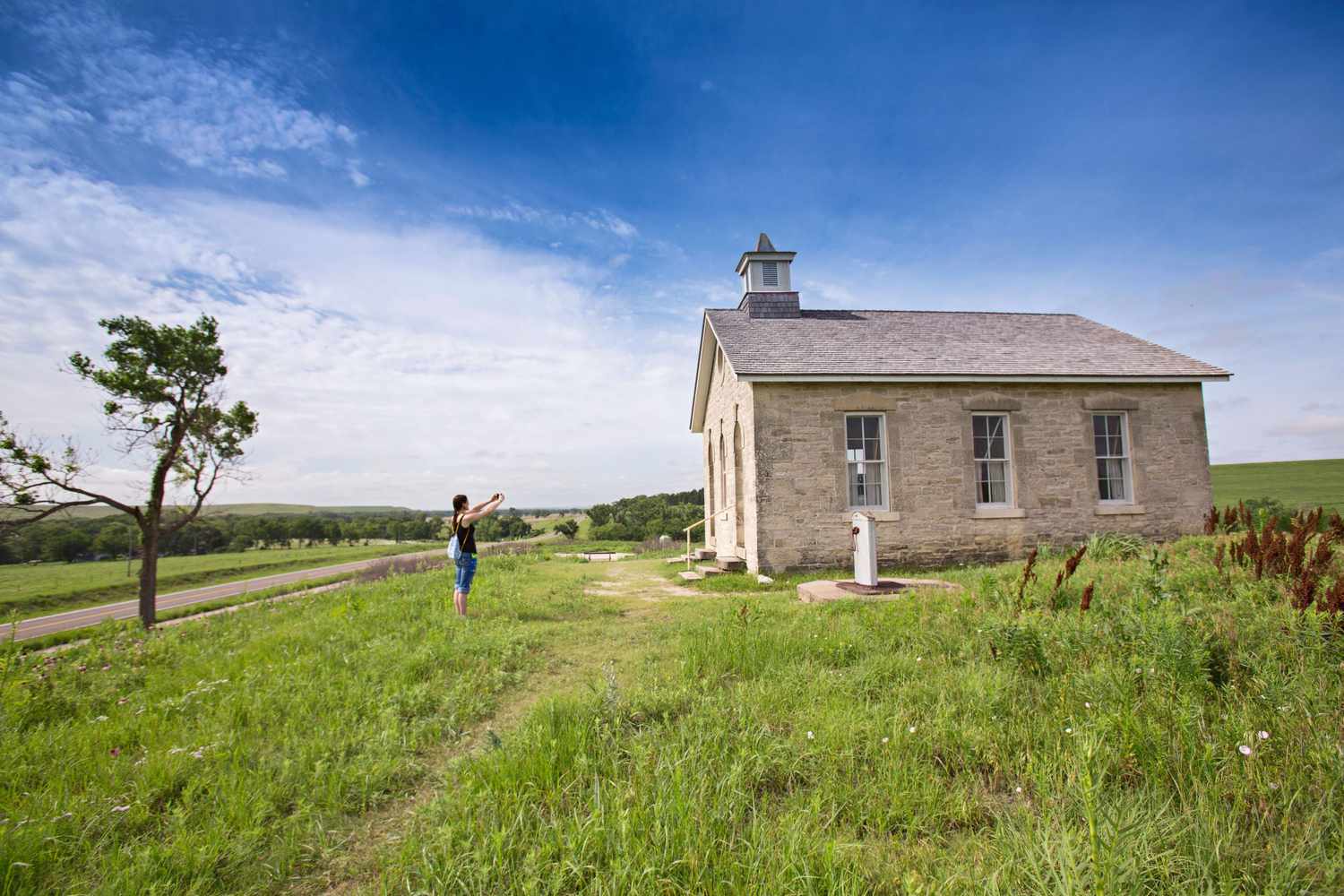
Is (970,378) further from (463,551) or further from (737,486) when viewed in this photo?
(463,551)

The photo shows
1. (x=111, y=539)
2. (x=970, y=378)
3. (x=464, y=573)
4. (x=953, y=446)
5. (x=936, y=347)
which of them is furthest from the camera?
(x=111, y=539)

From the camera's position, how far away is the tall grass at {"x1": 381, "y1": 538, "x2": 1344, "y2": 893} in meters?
2.27

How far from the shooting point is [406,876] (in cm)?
247

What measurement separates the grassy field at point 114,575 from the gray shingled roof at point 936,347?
23.4 m

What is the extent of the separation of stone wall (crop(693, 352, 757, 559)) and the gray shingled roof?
43.8 inches

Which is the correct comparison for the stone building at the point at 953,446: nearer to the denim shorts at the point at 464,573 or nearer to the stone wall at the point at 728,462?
the stone wall at the point at 728,462

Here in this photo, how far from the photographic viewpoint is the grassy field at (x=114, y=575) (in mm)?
24361

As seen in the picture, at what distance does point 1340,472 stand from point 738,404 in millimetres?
44065

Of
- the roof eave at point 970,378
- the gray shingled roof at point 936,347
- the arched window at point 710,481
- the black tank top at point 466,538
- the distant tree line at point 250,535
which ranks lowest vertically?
the distant tree line at point 250,535

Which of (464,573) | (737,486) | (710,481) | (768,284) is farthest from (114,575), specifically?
(768,284)

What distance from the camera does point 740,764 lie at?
10.0 ft

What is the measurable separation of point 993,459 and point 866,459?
3.08m

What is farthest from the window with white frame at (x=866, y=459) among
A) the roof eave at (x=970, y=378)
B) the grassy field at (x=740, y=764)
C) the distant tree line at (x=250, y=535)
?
the distant tree line at (x=250, y=535)

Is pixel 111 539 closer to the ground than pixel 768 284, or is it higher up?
closer to the ground
